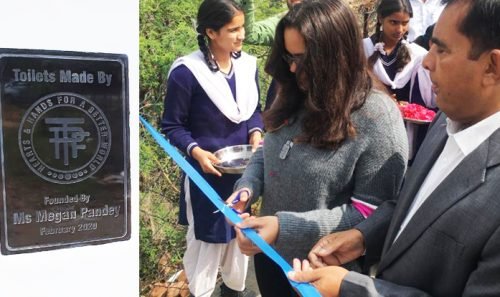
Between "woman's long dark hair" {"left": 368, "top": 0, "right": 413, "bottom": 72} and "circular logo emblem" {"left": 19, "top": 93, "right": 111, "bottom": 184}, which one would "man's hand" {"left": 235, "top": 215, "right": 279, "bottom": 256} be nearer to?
"circular logo emblem" {"left": 19, "top": 93, "right": 111, "bottom": 184}

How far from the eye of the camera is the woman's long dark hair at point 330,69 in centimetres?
161

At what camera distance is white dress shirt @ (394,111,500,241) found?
110cm

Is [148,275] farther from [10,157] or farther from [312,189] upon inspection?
[10,157]

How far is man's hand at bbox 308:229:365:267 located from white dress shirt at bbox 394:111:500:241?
26 centimetres

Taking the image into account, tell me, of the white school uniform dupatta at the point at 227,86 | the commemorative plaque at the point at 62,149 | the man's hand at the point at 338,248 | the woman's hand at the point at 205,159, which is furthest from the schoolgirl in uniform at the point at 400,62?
the commemorative plaque at the point at 62,149

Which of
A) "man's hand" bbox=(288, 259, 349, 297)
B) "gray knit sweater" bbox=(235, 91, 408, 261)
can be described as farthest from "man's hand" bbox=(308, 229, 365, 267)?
"man's hand" bbox=(288, 259, 349, 297)

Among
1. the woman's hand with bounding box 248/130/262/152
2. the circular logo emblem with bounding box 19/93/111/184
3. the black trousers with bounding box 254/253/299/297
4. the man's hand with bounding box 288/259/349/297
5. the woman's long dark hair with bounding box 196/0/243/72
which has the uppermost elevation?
the woman's long dark hair with bounding box 196/0/243/72

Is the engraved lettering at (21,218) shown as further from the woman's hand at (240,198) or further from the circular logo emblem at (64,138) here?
the woman's hand at (240,198)

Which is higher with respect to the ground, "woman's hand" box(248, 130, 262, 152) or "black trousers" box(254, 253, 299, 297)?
"woman's hand" box(248, 130, 262, 152)

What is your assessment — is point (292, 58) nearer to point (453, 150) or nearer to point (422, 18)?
point (453, 150)

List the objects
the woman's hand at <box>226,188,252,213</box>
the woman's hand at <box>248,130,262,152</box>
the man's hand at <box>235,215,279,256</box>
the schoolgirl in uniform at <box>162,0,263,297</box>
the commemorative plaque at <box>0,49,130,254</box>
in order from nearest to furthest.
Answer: the commemorative plaque at <box>0,49,130,254</box> < the man's hand at <box>235,215,279,256</box> < the woman's hand at <box>226,188,252,213</box> < the schoolgirl in uniform at <box>162,0,263,297</box> < the woman's hand at <box>248,130,262,152</box>

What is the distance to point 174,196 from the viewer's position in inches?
144

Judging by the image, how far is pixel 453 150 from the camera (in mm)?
1219

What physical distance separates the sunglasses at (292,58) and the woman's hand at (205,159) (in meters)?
0.92
